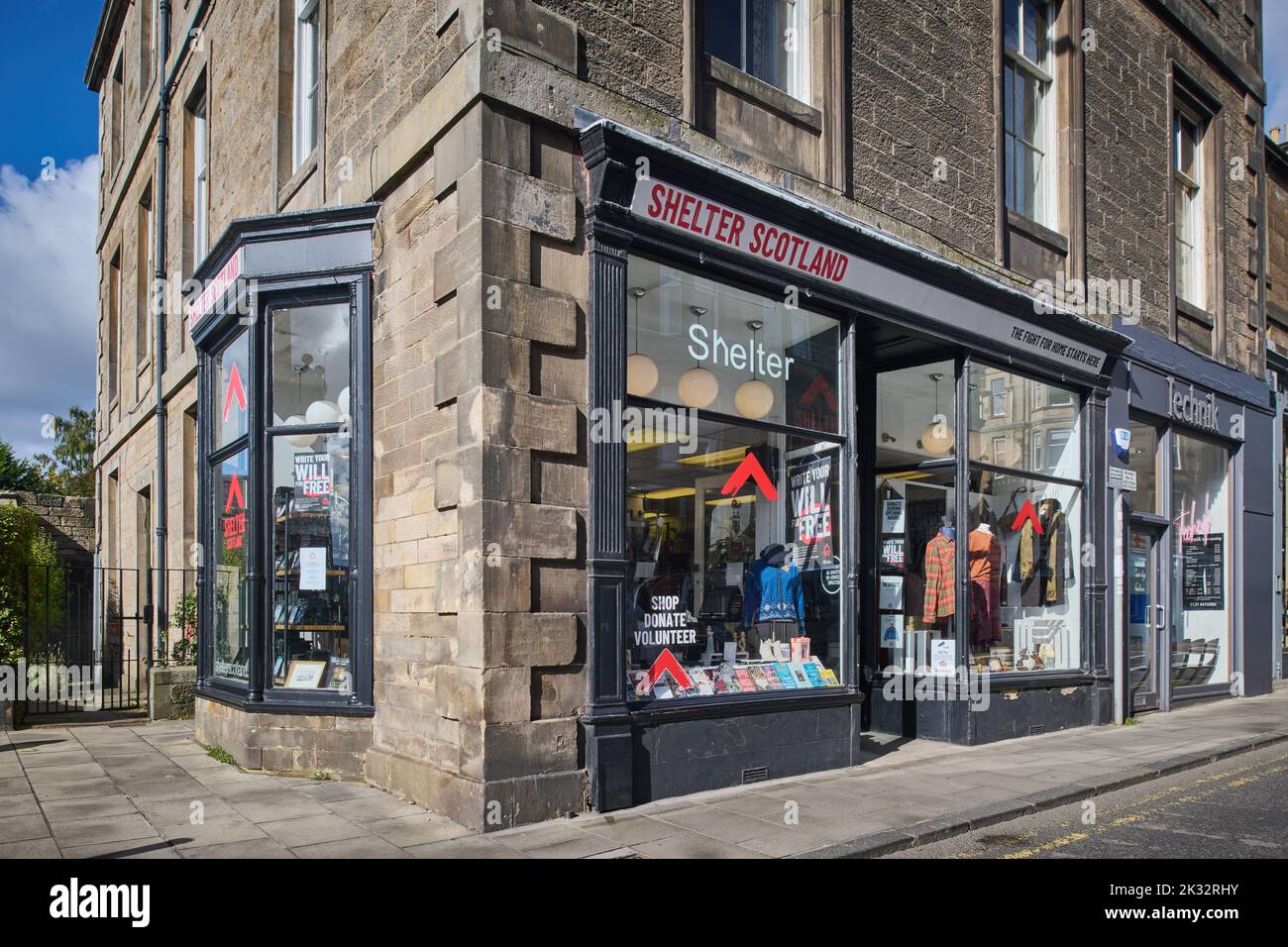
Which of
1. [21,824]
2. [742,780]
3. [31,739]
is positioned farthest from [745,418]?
[31,739]

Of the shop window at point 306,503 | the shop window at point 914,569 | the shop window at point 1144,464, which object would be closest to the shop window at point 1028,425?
the shop window at point 914,569

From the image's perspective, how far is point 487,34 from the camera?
7008mm

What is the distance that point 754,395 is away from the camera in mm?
8992

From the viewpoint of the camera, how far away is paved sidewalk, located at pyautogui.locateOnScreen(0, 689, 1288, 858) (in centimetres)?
616

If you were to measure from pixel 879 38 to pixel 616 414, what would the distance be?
544 centimetres

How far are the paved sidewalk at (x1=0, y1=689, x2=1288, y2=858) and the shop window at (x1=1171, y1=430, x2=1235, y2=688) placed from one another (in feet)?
15.4

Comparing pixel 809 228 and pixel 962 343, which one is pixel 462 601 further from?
pixel 962 343

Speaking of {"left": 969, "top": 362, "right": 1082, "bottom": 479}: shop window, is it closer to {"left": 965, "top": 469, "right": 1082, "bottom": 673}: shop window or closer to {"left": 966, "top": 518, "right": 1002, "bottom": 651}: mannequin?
{"left": 965, "top": 469, "right": 1082, "bottom": 673}: shop window

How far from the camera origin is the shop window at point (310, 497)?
858 cm

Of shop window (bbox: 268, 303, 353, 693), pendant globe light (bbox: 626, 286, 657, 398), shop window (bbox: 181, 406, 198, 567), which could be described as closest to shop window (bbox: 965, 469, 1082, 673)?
pendant globe light (bbox: 626, 286, 657, 398)

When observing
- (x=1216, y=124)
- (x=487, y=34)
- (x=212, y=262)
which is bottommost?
(x=212, y=262)

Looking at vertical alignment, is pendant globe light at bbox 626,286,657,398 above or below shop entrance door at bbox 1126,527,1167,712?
above

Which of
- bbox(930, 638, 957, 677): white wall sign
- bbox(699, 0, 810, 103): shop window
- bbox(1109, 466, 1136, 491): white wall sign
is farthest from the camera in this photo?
bbox(1109, 466, 1136, 491): white wall sign

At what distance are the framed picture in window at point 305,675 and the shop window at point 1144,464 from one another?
34.3 ft
